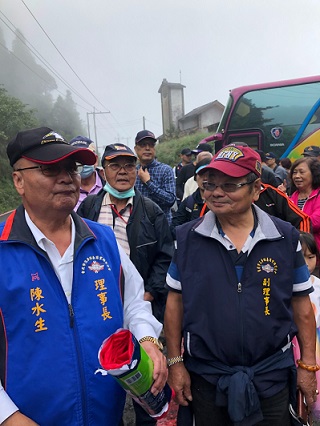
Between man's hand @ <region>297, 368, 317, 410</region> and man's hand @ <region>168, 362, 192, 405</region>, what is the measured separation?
1.81 feet

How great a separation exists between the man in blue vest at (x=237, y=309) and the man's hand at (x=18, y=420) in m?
0.74

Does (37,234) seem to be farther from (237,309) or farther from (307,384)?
(307,384)

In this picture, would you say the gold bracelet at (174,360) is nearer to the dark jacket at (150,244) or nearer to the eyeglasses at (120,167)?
the dark jacket at (150,244)

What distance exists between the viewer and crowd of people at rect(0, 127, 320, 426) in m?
1.27

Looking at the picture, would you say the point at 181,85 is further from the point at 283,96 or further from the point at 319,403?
the point at 319,403

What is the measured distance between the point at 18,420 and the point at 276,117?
29.2 ft

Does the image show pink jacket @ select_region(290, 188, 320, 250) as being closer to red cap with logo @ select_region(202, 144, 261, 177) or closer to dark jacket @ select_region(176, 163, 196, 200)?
red cap with logo @ select_region(202, 144, 261, 177)

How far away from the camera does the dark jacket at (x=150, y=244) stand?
2467mm

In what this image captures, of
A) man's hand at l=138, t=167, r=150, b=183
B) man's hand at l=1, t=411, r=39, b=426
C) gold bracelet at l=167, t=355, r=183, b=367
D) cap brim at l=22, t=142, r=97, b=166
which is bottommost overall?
gold bracelet at l=167, t=355, r=183, b=367

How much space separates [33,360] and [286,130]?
28.7 feet

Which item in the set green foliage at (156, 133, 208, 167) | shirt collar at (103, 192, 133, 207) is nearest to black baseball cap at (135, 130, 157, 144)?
shirt collar at (103, 192, 133, 207)

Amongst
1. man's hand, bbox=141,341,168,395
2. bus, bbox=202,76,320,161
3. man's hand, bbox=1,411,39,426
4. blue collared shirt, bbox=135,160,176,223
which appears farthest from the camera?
bus, bbox=202,76,320,161

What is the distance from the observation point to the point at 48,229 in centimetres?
148

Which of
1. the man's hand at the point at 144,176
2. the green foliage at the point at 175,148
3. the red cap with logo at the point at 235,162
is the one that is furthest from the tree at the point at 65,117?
the red cap with logo at the point at 235,162
